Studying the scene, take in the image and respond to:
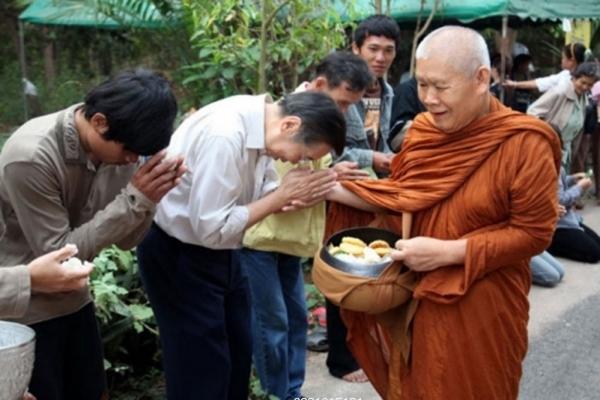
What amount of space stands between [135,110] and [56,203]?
0.34 metres

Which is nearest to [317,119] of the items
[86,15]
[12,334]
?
[12,334]

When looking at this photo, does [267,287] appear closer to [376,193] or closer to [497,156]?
[376,193]

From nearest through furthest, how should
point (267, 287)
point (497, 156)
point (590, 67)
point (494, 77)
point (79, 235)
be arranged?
point (79, 235)
point (497, 156)
point (267, 287)
point (590, 67)
point (494, 77)

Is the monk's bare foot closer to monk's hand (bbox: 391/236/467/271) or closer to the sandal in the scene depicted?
the sandal

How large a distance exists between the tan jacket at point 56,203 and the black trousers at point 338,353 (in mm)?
1638

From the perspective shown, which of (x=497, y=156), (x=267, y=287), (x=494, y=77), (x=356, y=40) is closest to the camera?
(x=497, y=156)

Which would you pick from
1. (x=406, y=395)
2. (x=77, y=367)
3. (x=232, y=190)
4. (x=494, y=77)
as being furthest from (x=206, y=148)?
(x=494, y=77)

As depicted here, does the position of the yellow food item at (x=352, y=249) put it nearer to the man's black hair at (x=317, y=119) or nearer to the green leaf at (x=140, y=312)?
the man's black hair at (x=317, y=119)

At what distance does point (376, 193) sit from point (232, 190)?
523mm

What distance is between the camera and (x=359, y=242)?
2.39 metres

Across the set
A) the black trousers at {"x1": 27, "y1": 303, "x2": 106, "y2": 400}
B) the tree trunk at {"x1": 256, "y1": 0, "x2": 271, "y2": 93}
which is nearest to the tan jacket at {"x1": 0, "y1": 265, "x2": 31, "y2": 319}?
the black trousers at {"x1": 27, "y1": 303, "x2": 106, "y2": 400}

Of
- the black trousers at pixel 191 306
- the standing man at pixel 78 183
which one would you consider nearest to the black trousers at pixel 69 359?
the standing man at pixel 78 183

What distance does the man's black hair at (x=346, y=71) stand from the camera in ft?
9.77

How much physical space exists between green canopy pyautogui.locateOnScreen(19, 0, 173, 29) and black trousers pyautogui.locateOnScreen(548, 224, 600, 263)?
12.2 ft
